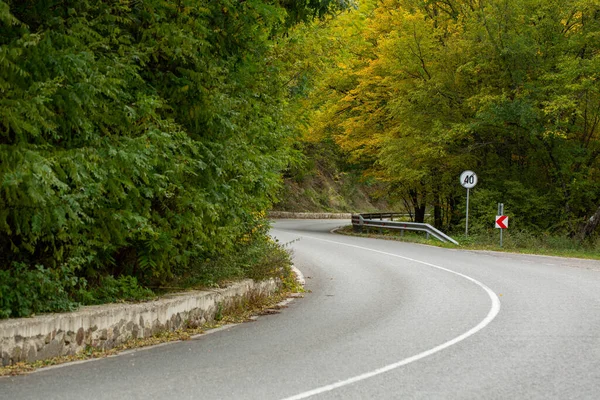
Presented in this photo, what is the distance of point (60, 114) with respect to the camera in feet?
22.3

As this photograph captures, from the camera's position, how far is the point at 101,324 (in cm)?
725

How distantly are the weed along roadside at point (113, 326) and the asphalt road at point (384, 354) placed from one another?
Answer: 302mm

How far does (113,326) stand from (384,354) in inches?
124

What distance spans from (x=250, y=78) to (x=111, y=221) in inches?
158

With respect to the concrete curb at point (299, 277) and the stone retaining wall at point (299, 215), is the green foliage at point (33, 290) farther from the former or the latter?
the stone retaining wall at point (299, 215)

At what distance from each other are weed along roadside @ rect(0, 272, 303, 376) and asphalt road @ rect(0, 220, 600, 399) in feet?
0.99

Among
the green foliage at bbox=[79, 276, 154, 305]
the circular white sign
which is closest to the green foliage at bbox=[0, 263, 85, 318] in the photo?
the green foliage at bbox=[79, 276, 154, 305]

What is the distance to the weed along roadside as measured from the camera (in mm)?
6418

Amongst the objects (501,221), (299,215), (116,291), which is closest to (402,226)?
(501,221)

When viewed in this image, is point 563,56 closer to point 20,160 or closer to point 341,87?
point 341,87

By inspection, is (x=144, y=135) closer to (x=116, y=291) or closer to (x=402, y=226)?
(x=116, y=291)

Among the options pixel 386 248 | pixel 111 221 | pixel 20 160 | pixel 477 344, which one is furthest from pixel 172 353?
pixel 386 248

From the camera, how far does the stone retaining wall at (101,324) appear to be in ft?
21.0

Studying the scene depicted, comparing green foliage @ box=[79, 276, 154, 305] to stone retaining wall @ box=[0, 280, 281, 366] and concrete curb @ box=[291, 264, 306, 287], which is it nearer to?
stone retaining wall @ box=[0, 280, 281, 366]
